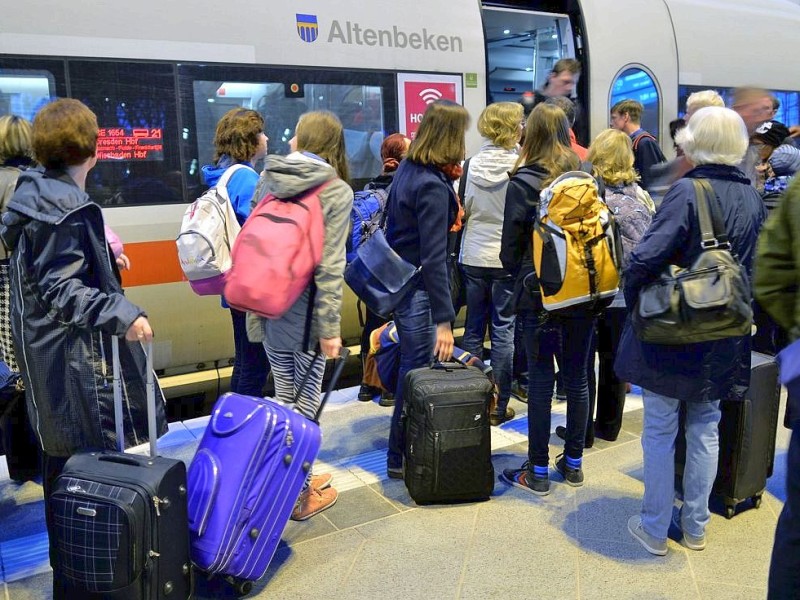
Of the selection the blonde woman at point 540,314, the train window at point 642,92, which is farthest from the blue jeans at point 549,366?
the train window at point 642,92

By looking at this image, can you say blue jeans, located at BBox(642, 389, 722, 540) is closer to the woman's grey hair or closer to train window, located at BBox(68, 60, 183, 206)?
the woman's grey hair

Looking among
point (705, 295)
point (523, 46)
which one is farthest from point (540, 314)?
point (523, 46)

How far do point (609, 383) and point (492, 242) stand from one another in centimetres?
106

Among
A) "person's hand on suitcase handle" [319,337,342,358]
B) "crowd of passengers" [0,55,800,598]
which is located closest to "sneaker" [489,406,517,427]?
"crowd of passengers" [0,55,800,598]

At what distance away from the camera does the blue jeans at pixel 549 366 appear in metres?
3.61

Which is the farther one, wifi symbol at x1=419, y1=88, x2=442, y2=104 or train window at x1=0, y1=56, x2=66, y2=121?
wifi symbol at x1=419, y1=88, x2=442, y2=104

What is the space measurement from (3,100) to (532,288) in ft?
10.3

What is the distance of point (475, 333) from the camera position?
4.85 metres

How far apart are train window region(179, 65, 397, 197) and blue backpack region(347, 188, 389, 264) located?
0.77 metres

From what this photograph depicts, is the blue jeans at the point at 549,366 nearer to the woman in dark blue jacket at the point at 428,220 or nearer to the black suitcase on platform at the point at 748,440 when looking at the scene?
the woman in dark blue jacket at the point at 428,220

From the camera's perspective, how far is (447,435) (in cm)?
352

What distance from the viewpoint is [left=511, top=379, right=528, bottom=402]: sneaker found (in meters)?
5.18

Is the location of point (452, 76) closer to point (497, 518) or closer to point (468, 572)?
point (497, 518)

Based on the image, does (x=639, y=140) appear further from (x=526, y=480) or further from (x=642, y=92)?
(x=526, y=480)
